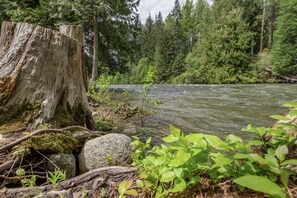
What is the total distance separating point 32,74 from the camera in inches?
110

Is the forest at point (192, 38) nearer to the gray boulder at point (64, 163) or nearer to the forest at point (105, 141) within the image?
the forest at point (105, 141)

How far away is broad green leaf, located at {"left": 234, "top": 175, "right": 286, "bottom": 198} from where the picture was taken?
0.64 metres

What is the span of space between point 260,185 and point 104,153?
6.64ft

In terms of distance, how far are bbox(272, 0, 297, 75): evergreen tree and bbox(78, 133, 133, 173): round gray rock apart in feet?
81.8

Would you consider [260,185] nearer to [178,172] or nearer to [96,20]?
[178,172]

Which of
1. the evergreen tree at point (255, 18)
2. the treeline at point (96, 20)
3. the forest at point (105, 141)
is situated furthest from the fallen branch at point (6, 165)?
the evergreen tree at point (255, 18)

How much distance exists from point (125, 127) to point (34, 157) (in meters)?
2.84

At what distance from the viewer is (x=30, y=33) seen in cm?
277

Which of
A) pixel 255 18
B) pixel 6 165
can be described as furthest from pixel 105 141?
pixel 255 18

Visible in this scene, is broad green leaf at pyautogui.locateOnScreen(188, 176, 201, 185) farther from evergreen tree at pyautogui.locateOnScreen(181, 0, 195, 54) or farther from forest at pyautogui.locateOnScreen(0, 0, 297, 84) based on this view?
evergreen tree at pyautogui.locateOnScreen(181, 0, 195, 54)

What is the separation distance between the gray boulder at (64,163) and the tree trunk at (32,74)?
685 millimetres

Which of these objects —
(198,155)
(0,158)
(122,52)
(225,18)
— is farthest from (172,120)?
(225,18)

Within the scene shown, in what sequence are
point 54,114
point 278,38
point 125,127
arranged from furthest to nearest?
point 278,38, point 125,127, point 54,114

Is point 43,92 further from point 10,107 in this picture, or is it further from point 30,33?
point 30,33
